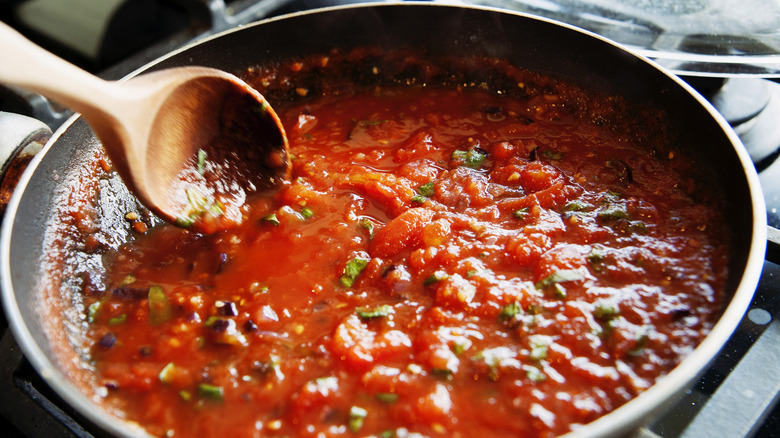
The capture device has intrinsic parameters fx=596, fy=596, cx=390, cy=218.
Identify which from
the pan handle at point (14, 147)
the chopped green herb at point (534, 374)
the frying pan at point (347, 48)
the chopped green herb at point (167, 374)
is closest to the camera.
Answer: the frying pan at point (347, 48)

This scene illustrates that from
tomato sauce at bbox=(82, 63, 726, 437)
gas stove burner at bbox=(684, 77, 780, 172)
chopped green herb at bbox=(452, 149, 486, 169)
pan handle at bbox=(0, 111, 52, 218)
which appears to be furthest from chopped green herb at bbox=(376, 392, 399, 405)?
gas stove burner at bbox=(684, 77, 780, 172)

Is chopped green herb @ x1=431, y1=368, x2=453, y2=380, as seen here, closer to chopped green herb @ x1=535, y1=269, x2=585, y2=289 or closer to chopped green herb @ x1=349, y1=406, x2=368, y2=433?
chopped green herb @ x1=349, y1=406, x2=368, y2=433

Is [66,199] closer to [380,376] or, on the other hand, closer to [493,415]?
[380,376]

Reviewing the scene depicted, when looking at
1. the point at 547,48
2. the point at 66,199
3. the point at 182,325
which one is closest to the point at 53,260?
the point at 66,199

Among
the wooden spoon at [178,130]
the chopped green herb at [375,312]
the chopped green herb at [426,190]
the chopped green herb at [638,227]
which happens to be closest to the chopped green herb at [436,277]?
the chopped green herb at [375,312]

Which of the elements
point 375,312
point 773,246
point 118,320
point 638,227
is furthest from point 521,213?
point 118,320

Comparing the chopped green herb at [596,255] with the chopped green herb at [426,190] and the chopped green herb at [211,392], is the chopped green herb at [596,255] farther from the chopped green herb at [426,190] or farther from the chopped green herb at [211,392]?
the chopped green herb at [211,392]
